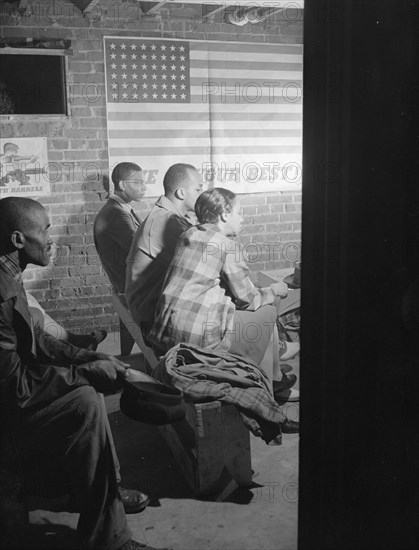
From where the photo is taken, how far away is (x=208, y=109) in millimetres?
4766

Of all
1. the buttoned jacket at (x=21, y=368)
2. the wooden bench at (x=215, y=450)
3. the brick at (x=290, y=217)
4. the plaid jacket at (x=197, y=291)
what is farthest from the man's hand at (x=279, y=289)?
the brick at (x=290, y=217)

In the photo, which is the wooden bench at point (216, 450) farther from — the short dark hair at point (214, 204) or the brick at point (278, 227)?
the brick at point (278, 227)

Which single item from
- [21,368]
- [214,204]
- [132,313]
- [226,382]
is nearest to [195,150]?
[132,313]

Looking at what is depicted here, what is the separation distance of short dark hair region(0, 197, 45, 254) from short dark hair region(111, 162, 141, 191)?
2.06 metres

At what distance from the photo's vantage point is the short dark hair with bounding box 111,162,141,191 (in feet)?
13.5

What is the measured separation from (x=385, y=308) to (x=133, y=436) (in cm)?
242

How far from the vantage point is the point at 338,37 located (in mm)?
902

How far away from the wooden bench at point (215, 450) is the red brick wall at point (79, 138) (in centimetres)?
210

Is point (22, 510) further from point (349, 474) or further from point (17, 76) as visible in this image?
point (17, 76)

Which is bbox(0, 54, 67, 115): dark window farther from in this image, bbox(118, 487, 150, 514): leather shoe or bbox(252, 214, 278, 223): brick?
bbox(118, 487, 150, 514): leather shoe

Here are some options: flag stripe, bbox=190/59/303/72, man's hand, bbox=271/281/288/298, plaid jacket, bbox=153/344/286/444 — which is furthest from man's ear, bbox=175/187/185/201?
flag stripe, bbox=190/59/303/72

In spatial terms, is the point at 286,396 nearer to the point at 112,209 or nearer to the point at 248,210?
the point at 112,209

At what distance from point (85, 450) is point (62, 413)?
0.15 m

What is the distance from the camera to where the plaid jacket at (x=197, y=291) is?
112 inches
